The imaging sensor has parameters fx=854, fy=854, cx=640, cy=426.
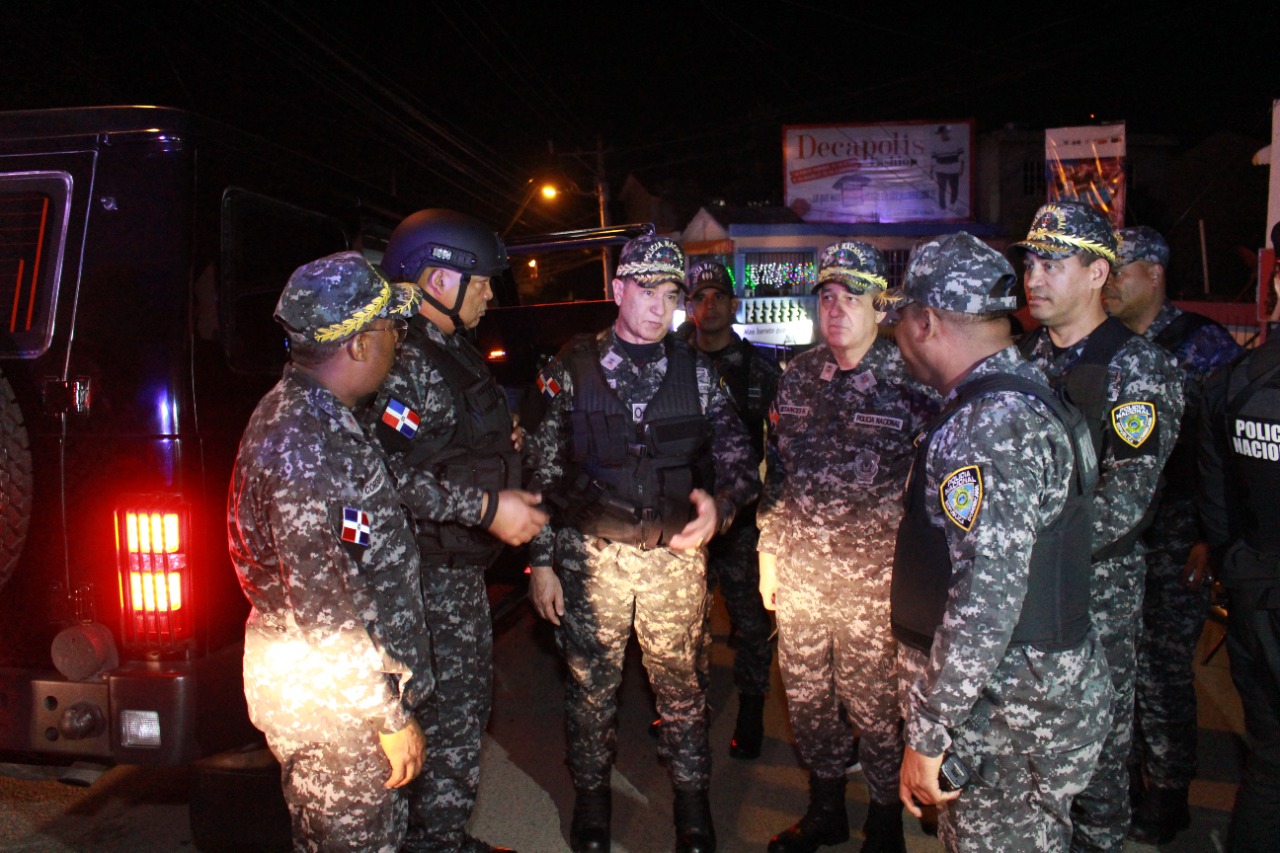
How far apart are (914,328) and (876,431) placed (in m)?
1.01

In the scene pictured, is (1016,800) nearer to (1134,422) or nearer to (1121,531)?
(1121,531)

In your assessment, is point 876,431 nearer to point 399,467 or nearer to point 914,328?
point 914,328

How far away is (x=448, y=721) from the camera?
2.96m

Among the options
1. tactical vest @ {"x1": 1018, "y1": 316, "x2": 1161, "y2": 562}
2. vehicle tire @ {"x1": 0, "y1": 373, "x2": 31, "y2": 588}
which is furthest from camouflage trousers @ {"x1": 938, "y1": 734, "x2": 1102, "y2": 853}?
vehicle tire @ {"x1": 0, "y1": 373, "x2": 31, "y2": 588}

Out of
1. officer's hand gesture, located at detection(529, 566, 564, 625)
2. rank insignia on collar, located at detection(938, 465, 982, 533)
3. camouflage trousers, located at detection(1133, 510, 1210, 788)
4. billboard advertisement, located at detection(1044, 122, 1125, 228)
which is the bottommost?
camouflage trousers, located at detection(1133, 510, 1210, 788)

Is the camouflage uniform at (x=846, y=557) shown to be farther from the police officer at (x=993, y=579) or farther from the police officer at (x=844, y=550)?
the police officer at (x=993, y=579)

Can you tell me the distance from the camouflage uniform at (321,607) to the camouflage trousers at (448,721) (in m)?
0.58

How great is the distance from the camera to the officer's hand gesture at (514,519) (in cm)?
289

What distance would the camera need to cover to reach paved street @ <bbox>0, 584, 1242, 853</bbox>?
335cm

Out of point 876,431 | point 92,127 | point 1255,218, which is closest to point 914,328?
point 876,431

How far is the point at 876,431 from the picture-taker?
3217 mm

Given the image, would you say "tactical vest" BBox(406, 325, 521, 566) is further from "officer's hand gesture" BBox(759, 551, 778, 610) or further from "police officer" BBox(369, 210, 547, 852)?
"officer's hand gesture" BBox(759, 551, 778, 610)

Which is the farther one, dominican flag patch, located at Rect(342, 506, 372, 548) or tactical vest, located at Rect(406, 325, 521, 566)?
tactical vest, located at Rect(406, 325, 521, 566)

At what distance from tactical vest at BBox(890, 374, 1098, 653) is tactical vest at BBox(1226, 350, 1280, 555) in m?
1.03
